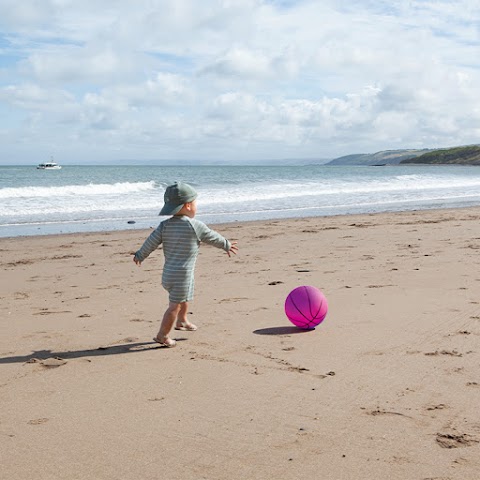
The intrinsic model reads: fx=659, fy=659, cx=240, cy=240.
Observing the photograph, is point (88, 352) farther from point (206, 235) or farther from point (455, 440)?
point (455, 440)

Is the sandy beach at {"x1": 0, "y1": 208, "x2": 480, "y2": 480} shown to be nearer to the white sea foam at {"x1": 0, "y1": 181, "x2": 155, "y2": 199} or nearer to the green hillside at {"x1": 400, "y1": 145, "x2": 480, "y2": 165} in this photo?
the white sea foam at {"x1": 0, "y1": 181, "x2": 155, "y2": 199}

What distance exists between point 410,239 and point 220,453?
31.8 ft

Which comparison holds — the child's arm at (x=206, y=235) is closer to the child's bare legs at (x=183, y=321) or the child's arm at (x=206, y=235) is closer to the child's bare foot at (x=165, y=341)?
the child's bare legs at (x=183, y=321)

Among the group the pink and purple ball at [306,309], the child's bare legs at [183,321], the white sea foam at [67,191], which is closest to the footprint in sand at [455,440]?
the pink and purple ball at [306,309]

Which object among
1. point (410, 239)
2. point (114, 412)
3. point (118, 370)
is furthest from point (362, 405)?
point (410, 239)

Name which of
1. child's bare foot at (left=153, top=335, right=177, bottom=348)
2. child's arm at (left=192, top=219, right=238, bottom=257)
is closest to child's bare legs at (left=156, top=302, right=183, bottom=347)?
child's bare foot at (left=153, top=335, right=177, bottom=348)

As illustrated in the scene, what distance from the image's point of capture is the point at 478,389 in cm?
421

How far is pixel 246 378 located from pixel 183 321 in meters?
→ 1.59

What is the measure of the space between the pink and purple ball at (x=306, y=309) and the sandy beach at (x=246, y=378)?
0.35 feet

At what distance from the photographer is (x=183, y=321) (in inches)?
239

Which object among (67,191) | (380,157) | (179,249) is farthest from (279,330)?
(380,157)

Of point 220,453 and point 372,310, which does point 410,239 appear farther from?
point 220,453

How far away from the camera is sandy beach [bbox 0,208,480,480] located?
10.8 ft

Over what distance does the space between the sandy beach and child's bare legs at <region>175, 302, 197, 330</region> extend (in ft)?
0.29
